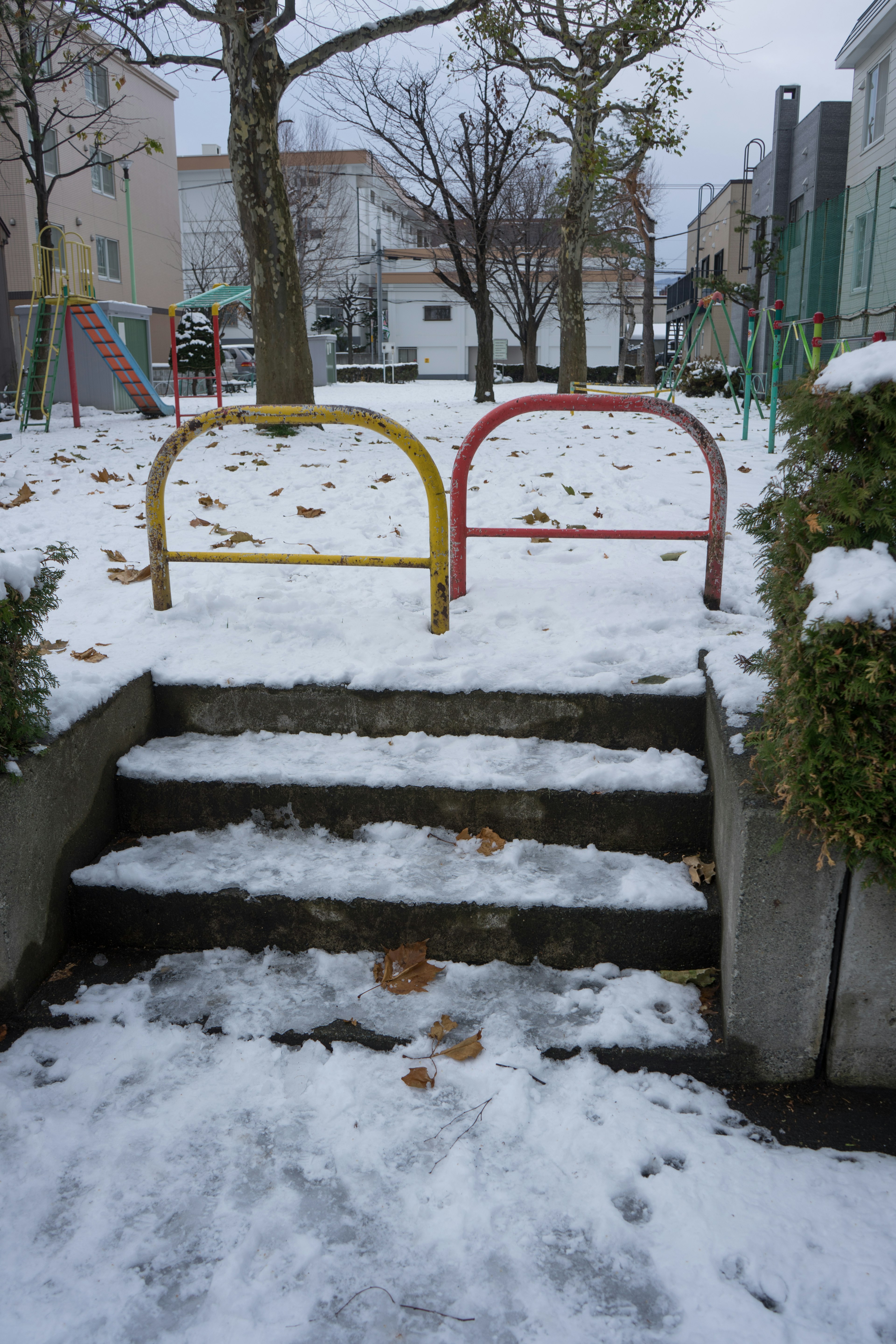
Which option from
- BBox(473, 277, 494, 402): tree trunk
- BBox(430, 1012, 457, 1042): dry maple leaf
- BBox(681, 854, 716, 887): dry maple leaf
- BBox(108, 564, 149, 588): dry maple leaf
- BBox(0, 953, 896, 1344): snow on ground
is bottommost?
BBox(0, 953, 896, 1344): snow on ground

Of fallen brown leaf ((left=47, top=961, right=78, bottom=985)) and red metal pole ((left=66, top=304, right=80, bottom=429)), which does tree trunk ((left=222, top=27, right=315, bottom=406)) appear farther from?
fallen brown leaf ((left=47, top=961, right=78, bottom=985))

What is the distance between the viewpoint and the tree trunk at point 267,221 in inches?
383

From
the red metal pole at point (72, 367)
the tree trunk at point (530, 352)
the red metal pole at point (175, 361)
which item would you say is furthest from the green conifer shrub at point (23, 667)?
the tree trunk at point (530, 352)

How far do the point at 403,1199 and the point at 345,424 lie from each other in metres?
2.67

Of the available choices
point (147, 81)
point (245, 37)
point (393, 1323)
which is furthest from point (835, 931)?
point (147, 81)

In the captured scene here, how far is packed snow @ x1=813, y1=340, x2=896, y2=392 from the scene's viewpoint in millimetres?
1985

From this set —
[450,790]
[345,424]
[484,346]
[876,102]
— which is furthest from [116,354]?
[876,102]

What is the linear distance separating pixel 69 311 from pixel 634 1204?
1424cm

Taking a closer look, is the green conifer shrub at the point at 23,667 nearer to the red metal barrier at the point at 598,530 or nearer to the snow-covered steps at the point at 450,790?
the snow-covered steps at the point at 450,790

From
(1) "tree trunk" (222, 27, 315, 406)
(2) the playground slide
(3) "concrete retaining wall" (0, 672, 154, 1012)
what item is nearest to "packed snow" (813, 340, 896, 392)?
(3) "concrete retaining wall" (0, 672, 154, 1012)

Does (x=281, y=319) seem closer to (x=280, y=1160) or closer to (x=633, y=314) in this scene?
(x=280, y=1160)

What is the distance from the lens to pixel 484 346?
60.1ft

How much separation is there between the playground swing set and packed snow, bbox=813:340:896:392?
38.1 ft

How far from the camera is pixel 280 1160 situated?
1975 millimetres
